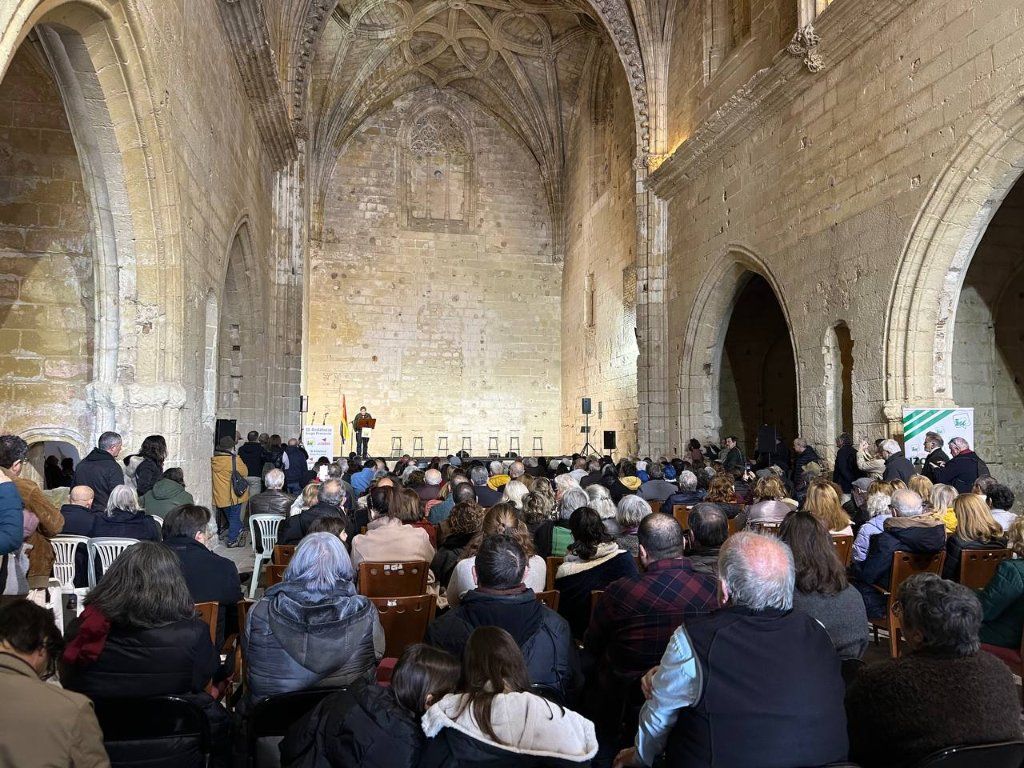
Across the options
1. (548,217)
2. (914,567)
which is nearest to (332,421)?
(548,217)

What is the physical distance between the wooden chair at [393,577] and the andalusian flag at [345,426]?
16.3 metres

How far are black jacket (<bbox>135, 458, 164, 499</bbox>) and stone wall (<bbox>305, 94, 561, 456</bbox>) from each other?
1514cm

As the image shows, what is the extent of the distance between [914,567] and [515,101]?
1994 cm

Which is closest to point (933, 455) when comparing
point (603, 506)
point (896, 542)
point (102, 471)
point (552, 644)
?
point (896, 542)

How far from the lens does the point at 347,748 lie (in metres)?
1.95

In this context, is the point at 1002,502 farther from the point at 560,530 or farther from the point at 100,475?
the point at 100,475

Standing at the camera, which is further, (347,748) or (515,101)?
(515,101)

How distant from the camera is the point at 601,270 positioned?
63.9ft

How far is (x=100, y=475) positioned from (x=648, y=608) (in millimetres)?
4240

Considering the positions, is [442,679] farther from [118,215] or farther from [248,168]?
[248,168]

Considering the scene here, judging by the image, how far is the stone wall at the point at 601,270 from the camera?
17.5 metres

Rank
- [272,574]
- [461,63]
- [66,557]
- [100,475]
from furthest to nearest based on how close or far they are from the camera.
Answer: [461,63], [100,475], [66,557], [272,574]

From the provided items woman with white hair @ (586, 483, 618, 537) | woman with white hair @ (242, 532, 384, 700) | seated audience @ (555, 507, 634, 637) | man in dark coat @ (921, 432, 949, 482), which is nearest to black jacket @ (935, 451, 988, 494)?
man in dark coat @ (921, 432, 949, 482)

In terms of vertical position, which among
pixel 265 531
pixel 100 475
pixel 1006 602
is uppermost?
pixel 100 475
